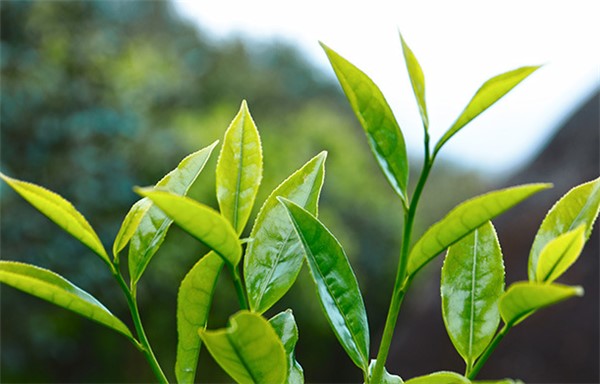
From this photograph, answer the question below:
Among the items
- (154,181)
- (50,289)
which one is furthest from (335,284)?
(154,181)

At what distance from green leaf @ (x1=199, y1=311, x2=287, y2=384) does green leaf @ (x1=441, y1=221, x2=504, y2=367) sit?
111 mm

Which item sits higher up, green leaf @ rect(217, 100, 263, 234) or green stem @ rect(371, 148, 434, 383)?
green leaf @ rect(217, 100, 263, 234)

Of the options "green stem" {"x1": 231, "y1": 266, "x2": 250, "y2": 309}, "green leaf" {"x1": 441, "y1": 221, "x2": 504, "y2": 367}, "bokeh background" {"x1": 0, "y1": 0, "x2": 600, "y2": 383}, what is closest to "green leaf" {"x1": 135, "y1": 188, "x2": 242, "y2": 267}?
"green stem" {"x1": 231, "y1": 266, "x2": 250, "y2": 309}

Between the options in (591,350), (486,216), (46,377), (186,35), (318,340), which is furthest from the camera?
(186,35)

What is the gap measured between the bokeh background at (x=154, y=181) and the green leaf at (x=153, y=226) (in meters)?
2.36

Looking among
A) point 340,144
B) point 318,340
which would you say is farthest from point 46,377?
point 340,144

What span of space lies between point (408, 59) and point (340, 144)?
17.5 feet

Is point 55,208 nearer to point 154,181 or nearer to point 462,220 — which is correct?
point 462,220

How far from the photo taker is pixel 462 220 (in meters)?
0.31

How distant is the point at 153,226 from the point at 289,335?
0.30ft

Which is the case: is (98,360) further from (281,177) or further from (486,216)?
(486,216)

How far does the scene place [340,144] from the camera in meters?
5.68

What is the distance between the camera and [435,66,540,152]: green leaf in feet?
1.08

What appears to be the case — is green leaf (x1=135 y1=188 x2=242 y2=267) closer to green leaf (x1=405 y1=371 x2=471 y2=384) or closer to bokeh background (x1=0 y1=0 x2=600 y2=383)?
green leaf (x1=405 y1=371 x2=471 y2=384)
